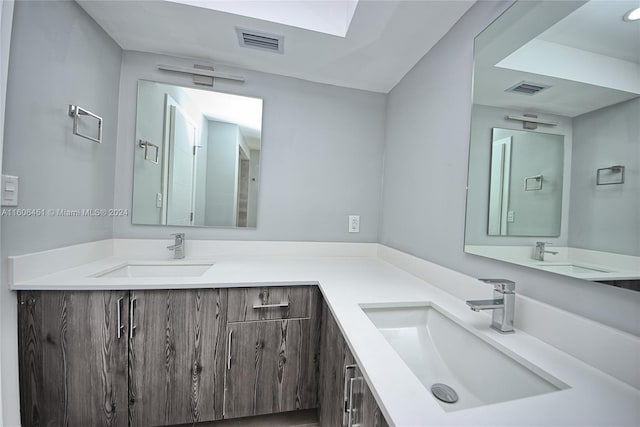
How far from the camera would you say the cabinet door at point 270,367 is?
122 cm

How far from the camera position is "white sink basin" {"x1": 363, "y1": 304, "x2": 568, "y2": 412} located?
0.68 metres

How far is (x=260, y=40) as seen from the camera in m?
1.41

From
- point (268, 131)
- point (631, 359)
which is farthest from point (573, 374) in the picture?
point (268, 131)

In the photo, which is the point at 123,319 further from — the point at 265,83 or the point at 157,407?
the point at 265,83

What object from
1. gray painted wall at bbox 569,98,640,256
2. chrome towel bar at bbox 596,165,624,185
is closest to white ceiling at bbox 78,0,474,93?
gray painted wall at bbox 569,98,640,256

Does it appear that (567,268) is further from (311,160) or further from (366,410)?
(311,160)

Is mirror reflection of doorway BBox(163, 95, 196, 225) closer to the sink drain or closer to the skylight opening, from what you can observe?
the skylight opening

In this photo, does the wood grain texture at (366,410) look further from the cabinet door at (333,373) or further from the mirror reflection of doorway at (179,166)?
the mirror reflection of doorway at (179,166)

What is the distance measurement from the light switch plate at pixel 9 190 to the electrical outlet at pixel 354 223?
1731mm

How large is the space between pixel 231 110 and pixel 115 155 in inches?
31.1

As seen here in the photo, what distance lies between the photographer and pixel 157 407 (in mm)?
1160

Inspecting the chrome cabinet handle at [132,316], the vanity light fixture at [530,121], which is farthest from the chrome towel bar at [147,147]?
the vanity light fixture at [530,121]

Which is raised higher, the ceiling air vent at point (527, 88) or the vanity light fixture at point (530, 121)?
the ceiling air vent at point (527, 88)

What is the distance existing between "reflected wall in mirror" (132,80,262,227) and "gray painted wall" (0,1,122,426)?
207 millimetres
